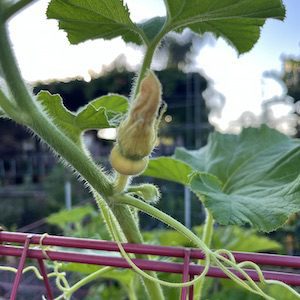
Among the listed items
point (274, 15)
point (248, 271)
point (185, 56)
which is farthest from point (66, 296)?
point (185, 56)

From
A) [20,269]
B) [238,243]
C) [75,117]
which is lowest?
[238,243]

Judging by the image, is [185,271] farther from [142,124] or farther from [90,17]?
[90,17]

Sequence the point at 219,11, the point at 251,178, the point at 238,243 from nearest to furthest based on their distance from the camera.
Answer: the point at 219,11 < the point at 251,178 < the point at 238,243

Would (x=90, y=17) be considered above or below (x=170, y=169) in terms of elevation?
above

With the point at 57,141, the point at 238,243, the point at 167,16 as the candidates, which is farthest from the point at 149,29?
the point at 238,243

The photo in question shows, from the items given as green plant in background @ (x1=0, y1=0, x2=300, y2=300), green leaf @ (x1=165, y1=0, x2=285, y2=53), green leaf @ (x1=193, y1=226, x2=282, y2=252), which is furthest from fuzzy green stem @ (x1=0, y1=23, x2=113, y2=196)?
green leaf @ (x1=193, y1=226, x2=282, y2=252)

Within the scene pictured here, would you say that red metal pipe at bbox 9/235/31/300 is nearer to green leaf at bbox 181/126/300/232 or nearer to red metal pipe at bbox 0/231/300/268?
red metal pipe at bbox 0/231/300/268

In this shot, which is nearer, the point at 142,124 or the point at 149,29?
the point at 142,124
